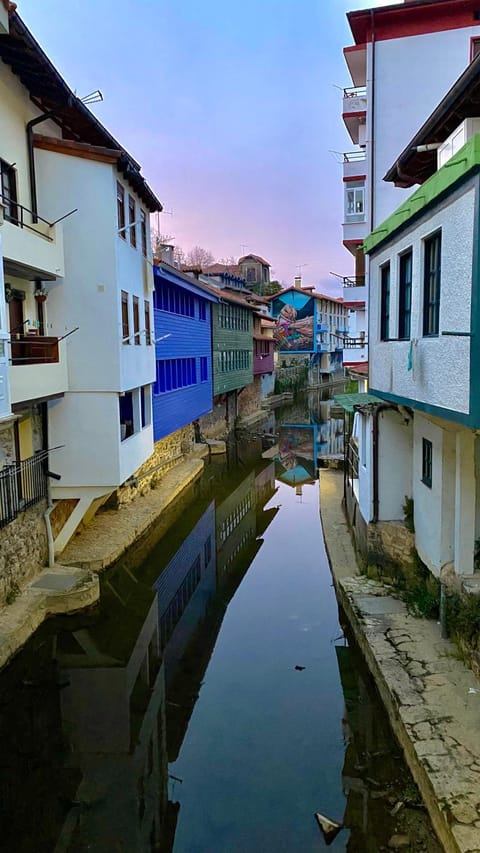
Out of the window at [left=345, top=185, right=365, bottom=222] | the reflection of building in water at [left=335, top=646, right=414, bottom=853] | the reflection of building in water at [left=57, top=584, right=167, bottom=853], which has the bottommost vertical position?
the reflection of building in water at [left=57, top=584, right=167, bottom=853]

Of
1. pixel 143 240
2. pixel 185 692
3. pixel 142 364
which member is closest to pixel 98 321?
pixel 142 364

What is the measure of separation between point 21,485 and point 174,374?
11.2m

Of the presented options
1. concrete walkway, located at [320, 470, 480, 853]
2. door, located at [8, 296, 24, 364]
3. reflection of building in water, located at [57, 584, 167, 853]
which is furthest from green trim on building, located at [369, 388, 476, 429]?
door, located at [8, 296, 24, 364]

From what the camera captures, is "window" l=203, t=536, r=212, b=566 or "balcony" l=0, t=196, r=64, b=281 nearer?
"balcony" l=0, t=196, r=64, b=281

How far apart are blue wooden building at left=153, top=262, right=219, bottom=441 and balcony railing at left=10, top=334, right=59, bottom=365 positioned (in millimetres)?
5785

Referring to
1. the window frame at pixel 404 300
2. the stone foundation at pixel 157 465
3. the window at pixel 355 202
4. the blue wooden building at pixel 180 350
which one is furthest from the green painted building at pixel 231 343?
the window frame at pixel 404 300

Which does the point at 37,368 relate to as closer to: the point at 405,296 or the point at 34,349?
the point at 34,349

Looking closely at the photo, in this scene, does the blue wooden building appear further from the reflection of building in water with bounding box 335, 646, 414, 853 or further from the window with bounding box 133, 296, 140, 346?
the reflection of building in water with bounding box 335, 646, 414, 853

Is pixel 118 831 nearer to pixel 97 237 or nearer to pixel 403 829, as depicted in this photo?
pixel 403 829

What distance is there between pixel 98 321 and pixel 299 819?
913 cm

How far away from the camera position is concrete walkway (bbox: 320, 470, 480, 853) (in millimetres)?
6074

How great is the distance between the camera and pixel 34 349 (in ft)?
37.2

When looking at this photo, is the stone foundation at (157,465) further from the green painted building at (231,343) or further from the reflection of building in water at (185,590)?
the green painted building at (231,343)

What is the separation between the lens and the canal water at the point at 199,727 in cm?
693
